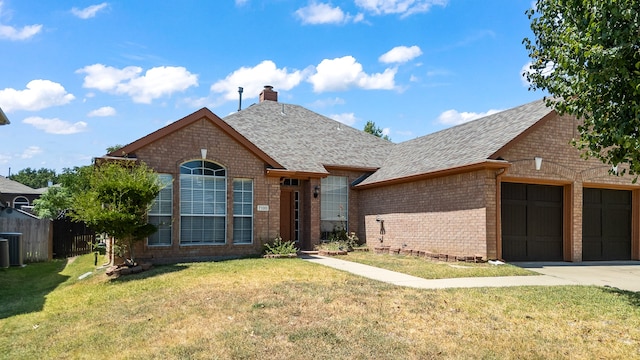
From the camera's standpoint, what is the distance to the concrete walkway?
9.73 meters

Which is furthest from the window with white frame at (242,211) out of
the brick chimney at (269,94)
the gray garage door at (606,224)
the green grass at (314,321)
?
the gray garage door at (606,224)

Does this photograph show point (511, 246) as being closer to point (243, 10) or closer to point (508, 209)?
point (508, 209)

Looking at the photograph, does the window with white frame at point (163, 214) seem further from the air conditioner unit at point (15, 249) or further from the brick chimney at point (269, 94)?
the brick chimney at point (269, 94)

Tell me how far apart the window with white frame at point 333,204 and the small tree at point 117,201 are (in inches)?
311

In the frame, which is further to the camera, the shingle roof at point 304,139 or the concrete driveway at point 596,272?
the shingle roof at point 304,139

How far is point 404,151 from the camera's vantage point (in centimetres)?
2073

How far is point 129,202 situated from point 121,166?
1515 millimetres

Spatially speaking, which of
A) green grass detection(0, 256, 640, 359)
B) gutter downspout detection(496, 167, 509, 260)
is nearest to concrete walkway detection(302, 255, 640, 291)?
green grass detection(0, 256, 640, 359)

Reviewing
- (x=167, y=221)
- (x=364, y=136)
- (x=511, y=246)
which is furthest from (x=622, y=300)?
(x=364, y=136)

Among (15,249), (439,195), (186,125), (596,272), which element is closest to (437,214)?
(439,195)

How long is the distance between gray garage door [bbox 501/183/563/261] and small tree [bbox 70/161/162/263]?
10.4m

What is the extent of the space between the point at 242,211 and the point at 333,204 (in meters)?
4.93

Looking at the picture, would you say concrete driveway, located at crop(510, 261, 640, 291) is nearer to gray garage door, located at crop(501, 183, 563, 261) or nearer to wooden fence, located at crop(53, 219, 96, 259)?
gray garage door, located at crop(501, 183, 563, 261)

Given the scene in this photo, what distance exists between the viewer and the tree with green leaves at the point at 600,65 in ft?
24.7
